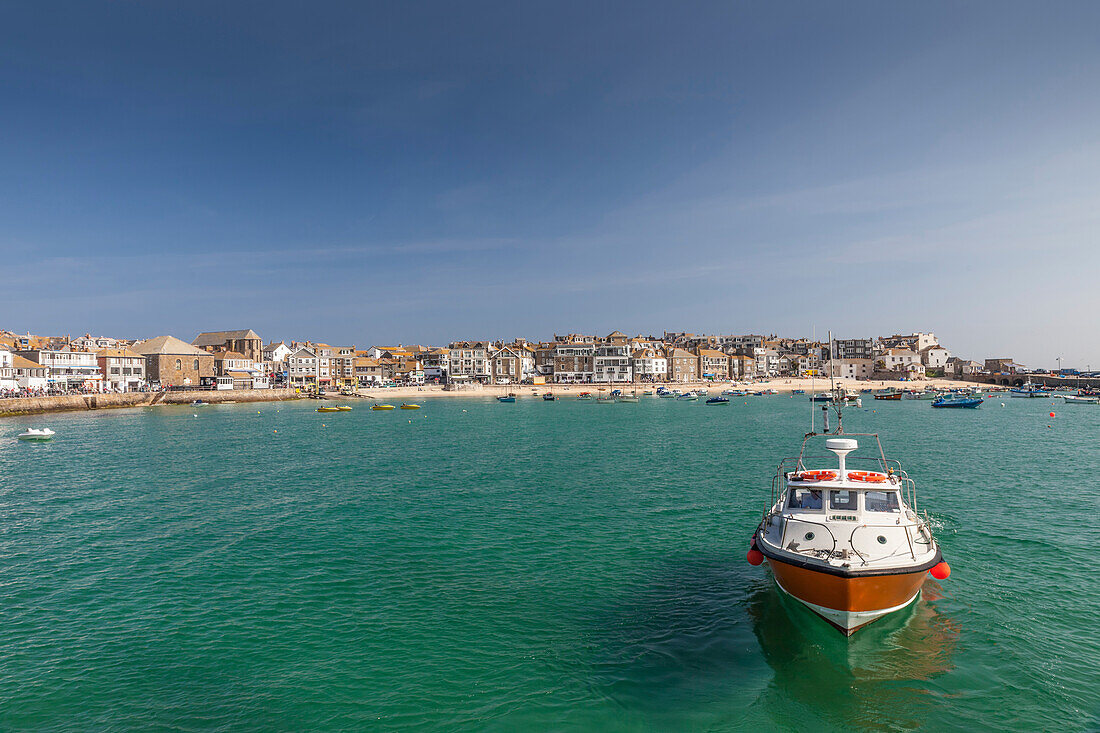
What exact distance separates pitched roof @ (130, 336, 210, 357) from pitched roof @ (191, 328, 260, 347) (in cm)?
1741

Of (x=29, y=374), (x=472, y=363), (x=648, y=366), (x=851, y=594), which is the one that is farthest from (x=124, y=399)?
(x=648, y=366)

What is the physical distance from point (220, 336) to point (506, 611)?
167m

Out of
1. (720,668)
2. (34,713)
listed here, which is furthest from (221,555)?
(720,668)

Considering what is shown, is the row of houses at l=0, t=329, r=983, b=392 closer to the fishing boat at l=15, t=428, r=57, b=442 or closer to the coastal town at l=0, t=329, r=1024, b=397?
the coastal town at l=0, t=329, r=1024, b=397

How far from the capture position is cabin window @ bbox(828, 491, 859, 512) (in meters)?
16.6

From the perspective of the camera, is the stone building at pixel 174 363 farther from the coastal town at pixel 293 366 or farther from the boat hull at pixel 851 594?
the boat hull at pixel 851 594

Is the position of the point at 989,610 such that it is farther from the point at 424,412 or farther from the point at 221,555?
the point at 424,412

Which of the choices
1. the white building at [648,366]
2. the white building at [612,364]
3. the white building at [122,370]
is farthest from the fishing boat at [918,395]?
the white building at [122,370]

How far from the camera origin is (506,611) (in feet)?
57.6

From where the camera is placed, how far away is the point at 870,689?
1309cm

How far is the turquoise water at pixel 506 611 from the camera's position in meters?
12.8

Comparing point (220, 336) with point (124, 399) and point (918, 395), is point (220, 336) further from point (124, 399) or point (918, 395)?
point (918, 395)

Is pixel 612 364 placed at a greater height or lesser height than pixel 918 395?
greater

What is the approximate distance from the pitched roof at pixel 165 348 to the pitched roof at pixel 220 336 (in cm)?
1741
